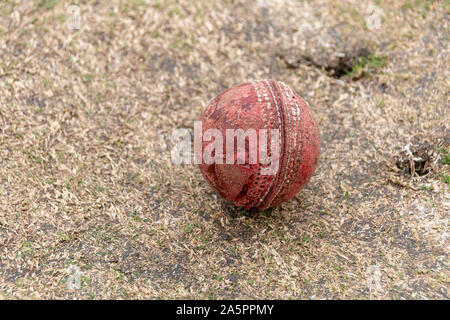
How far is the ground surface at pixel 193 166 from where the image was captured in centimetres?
391

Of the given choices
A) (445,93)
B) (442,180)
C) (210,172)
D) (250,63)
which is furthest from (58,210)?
(445,93)

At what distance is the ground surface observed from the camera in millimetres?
3906

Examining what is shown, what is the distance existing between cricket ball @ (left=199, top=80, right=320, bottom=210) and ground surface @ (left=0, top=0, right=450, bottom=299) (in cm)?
55

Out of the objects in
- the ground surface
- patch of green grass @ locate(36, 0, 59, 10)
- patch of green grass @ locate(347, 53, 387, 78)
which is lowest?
the ground surface

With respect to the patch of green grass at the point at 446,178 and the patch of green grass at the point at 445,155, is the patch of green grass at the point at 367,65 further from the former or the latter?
the patch of green grass at the point at 446,178

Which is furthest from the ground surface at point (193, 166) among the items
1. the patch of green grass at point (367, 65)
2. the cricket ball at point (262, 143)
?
the cricket ball at point (262, 143)

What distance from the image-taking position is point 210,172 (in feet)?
13.3

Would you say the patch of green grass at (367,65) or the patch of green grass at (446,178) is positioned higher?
the patch of green grass at (367,65)

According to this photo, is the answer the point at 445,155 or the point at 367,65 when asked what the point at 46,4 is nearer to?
the point at 367,65

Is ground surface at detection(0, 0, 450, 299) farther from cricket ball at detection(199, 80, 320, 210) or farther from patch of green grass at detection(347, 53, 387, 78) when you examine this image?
cricket ball at detection(199, 80, 320, 210)

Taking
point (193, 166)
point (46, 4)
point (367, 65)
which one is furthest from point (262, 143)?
point (46, 4)

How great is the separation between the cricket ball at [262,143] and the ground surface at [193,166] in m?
0.55

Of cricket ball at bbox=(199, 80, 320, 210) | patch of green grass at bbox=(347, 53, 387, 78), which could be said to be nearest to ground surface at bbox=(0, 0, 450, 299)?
patch of green grass at bbox=(347, 53, 387, 78)

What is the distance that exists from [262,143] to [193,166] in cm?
140
